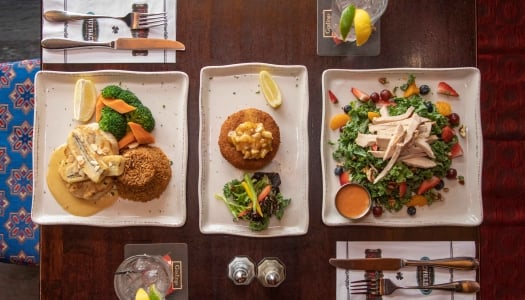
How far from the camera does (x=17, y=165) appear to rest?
7.55ft

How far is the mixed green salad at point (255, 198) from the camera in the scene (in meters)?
2.08

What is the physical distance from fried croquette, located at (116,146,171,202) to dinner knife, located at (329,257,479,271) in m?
0.91

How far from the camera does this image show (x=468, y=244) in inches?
84.3

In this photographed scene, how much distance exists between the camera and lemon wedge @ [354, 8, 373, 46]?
76.5 inches

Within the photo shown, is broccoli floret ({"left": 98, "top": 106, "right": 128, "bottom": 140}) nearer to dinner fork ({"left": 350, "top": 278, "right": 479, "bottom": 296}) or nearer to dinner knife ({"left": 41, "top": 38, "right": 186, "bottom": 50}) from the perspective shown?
dinner knife ({"left": 41, "top": 38, "right": 186, "bottom": 50})

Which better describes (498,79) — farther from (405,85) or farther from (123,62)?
(123,62)

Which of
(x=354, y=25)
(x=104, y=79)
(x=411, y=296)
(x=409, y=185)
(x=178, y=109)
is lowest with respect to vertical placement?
(x=411, y=296)

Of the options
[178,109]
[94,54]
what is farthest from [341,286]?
[94,54]

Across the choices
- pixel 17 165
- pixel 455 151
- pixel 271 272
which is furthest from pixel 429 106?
pixel 17 165

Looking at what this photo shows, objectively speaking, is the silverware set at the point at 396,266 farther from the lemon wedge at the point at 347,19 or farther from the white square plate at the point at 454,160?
the lemon wedge at the point at 347,19

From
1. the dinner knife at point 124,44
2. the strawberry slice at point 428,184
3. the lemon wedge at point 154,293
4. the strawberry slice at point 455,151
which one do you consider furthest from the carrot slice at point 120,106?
the strawberry slice at point 455,151

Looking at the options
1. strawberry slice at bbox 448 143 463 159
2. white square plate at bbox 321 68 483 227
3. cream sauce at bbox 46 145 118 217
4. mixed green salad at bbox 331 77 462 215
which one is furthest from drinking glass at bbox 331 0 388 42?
cream sauce at bbox 46 145 118 217

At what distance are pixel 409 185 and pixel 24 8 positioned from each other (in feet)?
9.09

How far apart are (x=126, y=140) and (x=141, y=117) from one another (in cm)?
13
